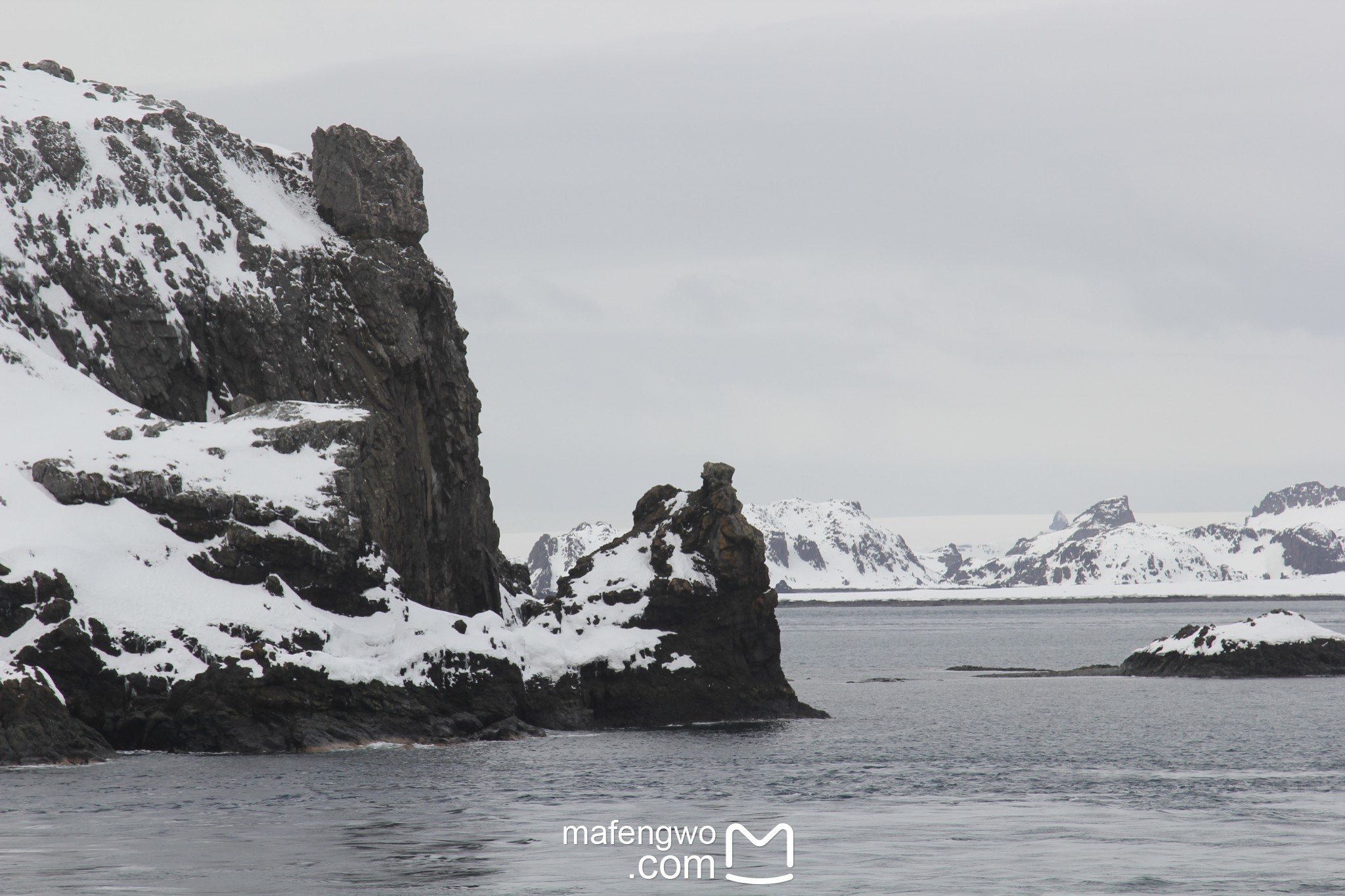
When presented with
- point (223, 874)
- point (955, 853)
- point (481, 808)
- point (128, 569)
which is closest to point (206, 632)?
point (128, 569)

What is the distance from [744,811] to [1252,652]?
7722cm

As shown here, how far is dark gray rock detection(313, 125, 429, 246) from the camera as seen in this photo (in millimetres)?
95125

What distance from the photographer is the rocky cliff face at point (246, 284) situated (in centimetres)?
8125

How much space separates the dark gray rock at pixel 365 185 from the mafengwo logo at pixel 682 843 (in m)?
64.6

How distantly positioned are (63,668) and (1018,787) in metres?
33.8

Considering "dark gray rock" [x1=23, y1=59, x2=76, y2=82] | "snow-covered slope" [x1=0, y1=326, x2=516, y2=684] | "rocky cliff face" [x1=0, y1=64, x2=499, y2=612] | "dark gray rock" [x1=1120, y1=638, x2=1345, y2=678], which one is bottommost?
"dark gray rock" [x1=1120, y1=638, x2=1345, y2=678]

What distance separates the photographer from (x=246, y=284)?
8819 centimetres

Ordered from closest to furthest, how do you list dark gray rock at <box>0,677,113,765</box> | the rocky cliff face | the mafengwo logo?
the mafengwo logo
dark gray rock at <box>0,677,113,765</box>
the rocky cliff face

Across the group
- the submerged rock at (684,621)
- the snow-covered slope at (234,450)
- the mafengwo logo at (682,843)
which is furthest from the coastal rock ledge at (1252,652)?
the mafengwo logo at (682,843)

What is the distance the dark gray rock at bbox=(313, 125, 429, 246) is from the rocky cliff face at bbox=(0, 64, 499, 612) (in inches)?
4.8

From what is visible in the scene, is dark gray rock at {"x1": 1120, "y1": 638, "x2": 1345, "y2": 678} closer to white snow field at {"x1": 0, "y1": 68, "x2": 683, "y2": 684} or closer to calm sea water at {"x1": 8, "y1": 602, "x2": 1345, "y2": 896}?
calm sea water at {"x1": 8, "y1": 602, "x2": 1345, "y2": 896}

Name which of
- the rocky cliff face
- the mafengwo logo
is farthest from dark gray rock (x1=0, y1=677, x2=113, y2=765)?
the rocky cliff face

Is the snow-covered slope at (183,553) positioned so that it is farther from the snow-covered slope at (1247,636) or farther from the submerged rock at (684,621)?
the snow-covered slope at (1247,636)

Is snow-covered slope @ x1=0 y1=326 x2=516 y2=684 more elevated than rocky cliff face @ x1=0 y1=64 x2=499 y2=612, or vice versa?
rocky cliff face @ x1=0 y1=64 x2=499 y2=612
